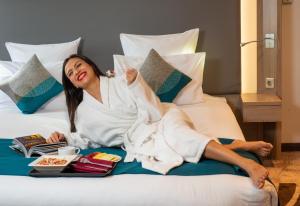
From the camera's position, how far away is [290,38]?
3.77 m

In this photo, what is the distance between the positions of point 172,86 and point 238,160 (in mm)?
1445

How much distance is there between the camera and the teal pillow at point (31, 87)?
3445mm

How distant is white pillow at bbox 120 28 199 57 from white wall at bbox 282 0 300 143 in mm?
818

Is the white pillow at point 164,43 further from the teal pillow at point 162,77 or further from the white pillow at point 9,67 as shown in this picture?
the white pillow at point 9,67

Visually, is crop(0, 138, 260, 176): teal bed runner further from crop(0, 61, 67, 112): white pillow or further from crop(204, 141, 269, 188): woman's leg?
crop(0, 61, 67, 112): white pillow

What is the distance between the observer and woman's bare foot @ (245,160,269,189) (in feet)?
6.24

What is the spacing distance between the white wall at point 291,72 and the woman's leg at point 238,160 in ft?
6.45

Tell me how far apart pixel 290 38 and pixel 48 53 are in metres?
2.18

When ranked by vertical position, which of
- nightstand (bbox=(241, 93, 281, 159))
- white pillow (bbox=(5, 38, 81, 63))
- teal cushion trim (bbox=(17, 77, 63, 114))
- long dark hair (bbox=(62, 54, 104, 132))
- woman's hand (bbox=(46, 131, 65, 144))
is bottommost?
nightstand (bbox=(241, 93, 281, 159))

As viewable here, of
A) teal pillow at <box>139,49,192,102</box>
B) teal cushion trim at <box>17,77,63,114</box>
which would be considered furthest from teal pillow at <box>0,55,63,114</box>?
teal pillow at <box>139,49,192,102</box>

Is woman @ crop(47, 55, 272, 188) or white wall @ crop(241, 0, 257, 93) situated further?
white wall @ crop(241, 0, 257, 93)

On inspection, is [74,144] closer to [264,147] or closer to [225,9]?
[264,147]

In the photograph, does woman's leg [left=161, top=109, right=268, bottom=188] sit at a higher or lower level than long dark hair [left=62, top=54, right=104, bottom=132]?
lower

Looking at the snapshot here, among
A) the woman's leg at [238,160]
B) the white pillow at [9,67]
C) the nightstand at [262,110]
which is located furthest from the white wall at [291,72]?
the white pillow at [9,67]
